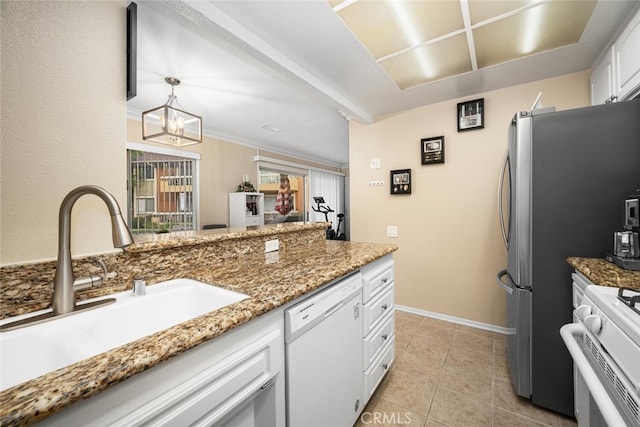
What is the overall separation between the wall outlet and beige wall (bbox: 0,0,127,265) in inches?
31.0

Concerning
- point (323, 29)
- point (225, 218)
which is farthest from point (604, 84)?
point (225, 218)

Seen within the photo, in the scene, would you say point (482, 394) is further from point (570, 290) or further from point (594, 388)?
point (594, 388)

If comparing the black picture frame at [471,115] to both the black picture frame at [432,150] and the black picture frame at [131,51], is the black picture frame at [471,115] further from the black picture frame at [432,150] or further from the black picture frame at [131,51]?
the black picture frame at [131,51]

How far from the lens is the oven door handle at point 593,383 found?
0.63 m

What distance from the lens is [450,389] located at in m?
1.71

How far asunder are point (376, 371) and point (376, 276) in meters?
0.58

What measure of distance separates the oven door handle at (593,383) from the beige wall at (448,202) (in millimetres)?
1663

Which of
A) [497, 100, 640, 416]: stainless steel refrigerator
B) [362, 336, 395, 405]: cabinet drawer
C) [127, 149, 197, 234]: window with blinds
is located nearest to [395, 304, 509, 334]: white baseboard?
[497, 100, 640, 416]: stainless steel refrigerator

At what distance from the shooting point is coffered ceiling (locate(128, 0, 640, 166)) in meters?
1.46

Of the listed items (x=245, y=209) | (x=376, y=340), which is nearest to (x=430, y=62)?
(x=376, y=340)

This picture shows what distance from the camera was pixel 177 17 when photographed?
1.47 metres

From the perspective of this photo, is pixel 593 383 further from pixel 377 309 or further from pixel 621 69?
pixel 621 69

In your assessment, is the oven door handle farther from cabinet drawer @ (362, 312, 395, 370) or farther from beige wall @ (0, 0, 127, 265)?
beige wall @ (0, 0, 127, 265)

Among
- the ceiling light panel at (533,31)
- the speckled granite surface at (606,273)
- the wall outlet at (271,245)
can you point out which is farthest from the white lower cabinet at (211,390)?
the ceiling light panel at (533,31)
